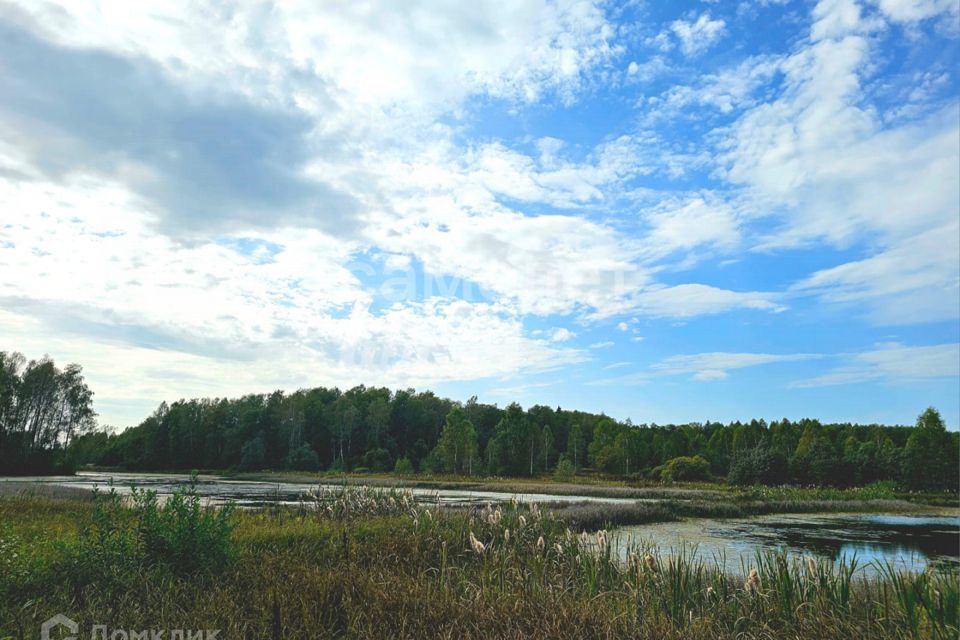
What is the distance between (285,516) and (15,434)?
66.1 metres

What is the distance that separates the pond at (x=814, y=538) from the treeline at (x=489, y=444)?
30087 millimetres

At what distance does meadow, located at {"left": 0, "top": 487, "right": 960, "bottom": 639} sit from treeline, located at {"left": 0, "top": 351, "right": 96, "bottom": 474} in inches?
2591

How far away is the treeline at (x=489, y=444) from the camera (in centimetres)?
5456

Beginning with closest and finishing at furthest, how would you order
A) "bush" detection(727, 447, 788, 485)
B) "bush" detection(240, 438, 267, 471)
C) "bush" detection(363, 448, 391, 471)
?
1. "bush" detection(727, 447, 788, 485)
2. "bush" detection(363, 448, 391, 471)
3. "bush" detection(240, 438, 267, 471)

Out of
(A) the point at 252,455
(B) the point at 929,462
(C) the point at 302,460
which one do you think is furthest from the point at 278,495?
(A) the point at 252,455

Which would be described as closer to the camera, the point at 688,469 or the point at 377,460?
the point at 688,469

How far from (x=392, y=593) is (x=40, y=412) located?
81013 millimetres

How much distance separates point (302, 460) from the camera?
82.6 m

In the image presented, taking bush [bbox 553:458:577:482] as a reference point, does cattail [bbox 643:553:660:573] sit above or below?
above

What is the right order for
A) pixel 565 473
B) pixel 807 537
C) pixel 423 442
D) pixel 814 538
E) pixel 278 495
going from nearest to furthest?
pixel 814 538 → pixel 807 537 → pixel 278 495 → pixel 565 473 → pixel 423 442

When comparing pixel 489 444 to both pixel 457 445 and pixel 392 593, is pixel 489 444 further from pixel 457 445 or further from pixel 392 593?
pixel 392 593

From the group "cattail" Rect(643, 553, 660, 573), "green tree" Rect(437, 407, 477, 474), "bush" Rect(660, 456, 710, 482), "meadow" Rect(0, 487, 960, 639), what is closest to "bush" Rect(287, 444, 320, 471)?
"green tree" Rect(437, 407, 477, 474)

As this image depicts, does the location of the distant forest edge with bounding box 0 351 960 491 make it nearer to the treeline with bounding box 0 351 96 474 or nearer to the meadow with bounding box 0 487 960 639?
the treeline with bounding box 0 351 96 474

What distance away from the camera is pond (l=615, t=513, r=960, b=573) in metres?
14.0
